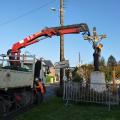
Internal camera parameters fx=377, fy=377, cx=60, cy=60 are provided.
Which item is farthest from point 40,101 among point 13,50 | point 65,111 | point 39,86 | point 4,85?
point 4,85

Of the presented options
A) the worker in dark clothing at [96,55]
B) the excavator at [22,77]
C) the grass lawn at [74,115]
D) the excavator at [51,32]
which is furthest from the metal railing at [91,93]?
the excavator at [51,32]

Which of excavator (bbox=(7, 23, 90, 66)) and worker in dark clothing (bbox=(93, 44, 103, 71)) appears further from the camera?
excavator (bbox=(7, 23, 90, 66))

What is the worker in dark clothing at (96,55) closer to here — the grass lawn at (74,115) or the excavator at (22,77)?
the excavator at (22,77)

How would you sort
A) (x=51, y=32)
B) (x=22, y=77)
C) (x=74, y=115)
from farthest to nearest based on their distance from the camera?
(x=51, y=32) → (x=22, y=77) → (x=74, y=115)

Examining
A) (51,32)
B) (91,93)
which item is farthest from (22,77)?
(51,32)

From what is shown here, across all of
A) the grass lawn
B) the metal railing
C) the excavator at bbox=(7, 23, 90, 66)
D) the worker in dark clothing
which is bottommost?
the grass lawn

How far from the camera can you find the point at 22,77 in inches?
691

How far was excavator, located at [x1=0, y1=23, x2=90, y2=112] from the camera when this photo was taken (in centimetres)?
1564

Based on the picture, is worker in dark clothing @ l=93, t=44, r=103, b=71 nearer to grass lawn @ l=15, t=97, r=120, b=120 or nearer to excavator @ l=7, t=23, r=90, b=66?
excavator @ l=7, t=23, r=90, b=66

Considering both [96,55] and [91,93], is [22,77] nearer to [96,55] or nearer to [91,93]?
[91,93]

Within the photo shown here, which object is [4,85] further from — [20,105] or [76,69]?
A: [76,69]

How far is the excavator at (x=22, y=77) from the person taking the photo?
51.3 feet

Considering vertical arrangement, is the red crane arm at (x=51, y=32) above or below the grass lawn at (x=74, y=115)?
above

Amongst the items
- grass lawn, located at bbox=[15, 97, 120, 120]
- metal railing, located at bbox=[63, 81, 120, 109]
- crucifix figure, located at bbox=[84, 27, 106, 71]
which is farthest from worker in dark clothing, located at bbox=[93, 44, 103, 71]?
grass lawn, located at bbox=[15, 97, 120, 120]
